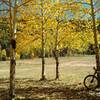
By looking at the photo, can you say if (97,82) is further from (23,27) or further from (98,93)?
(23,27)

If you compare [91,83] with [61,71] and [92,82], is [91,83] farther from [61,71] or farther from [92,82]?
[61,71]

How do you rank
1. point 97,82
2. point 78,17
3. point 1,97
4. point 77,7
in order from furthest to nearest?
1. point 78,17
2. point 77,7
3. point 97,82
4. point 1,97

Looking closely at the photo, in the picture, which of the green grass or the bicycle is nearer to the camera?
the bicycle

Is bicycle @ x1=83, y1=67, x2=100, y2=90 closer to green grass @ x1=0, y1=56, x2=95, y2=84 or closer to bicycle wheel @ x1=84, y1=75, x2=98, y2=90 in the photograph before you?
bicycle wheel @ x1=84, y1=75, x2=98, y2=90

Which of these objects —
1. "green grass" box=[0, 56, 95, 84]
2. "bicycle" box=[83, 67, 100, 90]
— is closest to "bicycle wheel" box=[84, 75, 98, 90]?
Answer: "bicycle" box=[83, 67, 100, 90]

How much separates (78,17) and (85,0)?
7.74 ft

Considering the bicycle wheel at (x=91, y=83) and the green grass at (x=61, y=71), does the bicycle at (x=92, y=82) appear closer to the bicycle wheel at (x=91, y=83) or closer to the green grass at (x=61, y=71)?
the bicycle wheel at (x=91, y=83)

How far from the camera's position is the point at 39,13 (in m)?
24.0

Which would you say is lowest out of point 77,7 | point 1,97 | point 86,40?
point 1,97

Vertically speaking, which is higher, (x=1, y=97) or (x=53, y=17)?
(x=53, y=17)

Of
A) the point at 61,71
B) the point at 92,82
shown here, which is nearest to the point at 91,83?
the point at 92,82

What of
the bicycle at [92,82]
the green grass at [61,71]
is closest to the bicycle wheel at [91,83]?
the bicycle at [92,82]

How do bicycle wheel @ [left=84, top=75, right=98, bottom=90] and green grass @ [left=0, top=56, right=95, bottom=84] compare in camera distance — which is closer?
bicycle wheel @ [left=84, top=75, right=98, bottom=90]

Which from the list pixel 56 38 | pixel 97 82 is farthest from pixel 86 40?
pixel 97 82
